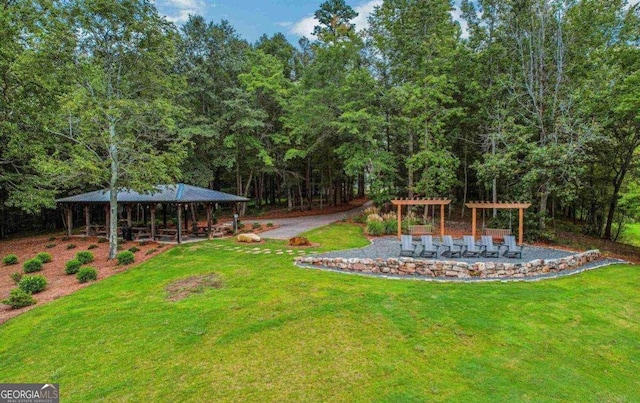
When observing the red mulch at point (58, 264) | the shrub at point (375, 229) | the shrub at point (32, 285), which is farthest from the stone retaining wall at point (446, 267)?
the shrub at point (32, 285)

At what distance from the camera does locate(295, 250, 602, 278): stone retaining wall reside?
9484 millimetres

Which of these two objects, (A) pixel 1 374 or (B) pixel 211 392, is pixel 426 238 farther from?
(A) pixel 1 374

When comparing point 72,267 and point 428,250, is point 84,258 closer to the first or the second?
point 72,267

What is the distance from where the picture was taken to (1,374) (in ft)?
18.1

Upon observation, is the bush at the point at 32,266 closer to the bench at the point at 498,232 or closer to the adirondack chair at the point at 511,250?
the adirondack chair at the point at 511,250

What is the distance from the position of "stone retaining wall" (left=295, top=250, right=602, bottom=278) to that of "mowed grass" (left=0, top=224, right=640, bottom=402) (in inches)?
27.8

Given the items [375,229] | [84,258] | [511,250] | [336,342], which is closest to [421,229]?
[375,229]

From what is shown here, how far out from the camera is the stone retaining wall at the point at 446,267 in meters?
9.48

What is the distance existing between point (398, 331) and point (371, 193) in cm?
1505

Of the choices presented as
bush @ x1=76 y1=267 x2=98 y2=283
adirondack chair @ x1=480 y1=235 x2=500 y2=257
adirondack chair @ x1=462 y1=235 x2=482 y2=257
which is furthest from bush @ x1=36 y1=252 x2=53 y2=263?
adirondack chair @ x1=480 y1=235 x2=500 y2=257

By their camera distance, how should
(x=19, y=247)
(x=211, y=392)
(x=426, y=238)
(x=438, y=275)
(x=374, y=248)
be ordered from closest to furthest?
(x=211, y=392)
(x=438, y=275)
(x=426, y=238)
(x=374, y=248)
(x=19, y=247)

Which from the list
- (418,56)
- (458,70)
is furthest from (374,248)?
(458,70)

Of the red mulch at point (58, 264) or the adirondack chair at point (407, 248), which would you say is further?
the adirondack chair at point (407, 248)

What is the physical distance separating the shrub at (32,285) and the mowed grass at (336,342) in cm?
162
